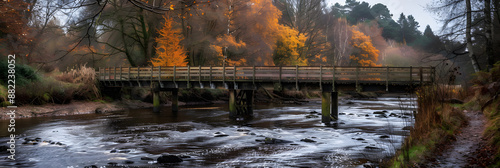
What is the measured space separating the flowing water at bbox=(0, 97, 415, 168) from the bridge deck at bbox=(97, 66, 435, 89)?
2.26 m

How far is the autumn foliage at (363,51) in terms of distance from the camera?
56.8 meters

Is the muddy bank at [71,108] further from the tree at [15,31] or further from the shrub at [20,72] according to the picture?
the tree at [15,31]

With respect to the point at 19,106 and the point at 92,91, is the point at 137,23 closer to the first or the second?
the point at 92,91

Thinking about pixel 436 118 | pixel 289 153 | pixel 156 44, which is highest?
pixel 156 44

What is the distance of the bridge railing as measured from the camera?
1950 centimetres

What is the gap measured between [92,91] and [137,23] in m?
8.33

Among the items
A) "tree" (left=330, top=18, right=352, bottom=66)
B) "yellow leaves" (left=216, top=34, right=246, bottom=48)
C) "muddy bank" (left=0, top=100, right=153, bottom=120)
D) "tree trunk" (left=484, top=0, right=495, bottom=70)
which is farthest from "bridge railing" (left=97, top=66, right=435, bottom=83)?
"tree" (left=330, top=18, right=352, bottom=66)

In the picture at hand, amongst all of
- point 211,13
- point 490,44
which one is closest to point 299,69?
point 490,44

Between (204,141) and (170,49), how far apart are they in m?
19.4

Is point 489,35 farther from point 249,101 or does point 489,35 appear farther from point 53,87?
point 53,87

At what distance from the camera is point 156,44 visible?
125ft

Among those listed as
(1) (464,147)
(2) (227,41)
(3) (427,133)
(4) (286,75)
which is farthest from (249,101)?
(1) (464,147)

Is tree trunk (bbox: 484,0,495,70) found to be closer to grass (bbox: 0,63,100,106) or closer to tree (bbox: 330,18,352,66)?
grass (bbox: 0,63,100,106)

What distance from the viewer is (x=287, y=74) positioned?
22.2 meters
